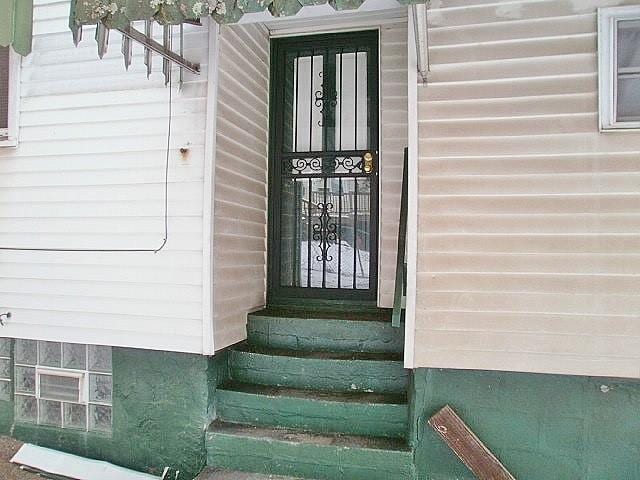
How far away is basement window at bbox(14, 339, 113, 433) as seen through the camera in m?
3.52

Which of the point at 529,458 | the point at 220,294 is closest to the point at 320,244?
the point at 220,294

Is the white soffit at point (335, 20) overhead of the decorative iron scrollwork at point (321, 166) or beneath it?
overhead

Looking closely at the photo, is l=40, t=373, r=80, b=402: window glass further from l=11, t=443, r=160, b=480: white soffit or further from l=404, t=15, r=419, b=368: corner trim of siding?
l=404, t=15, r=419, b=368: corner trim of siding

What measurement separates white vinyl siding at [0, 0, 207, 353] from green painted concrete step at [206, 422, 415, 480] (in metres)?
0.69

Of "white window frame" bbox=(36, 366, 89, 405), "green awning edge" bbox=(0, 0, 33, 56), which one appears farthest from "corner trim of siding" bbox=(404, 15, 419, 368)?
"white window frame" bbox=(36, 366, 89, 405)

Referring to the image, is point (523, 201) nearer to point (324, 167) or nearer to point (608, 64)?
Result: point (608, 64)

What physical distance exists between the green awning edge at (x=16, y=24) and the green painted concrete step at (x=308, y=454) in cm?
248

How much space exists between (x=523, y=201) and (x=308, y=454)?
199 centimetres

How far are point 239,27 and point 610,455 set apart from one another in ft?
11.8

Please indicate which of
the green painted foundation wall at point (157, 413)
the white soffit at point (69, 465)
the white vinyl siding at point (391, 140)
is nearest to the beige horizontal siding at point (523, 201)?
the white vinyl siding at point (391, 140)

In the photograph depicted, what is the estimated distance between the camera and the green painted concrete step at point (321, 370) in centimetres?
330

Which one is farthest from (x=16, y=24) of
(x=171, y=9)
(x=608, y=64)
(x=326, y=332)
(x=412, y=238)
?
(x=608, y=64)

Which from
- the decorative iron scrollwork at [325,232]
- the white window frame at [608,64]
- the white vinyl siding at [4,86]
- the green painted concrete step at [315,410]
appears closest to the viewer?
the white window frame at [608,64]

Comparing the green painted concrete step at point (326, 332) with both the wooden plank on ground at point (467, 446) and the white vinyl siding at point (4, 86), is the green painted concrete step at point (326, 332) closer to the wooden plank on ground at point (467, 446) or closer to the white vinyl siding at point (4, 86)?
the wooden plank on ground at point (467, 446)
